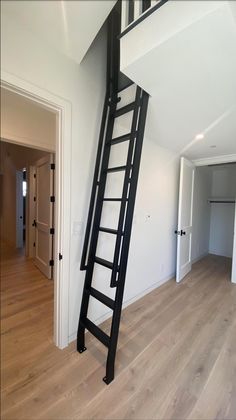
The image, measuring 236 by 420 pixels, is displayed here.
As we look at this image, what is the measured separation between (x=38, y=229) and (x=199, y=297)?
2855 millimetres

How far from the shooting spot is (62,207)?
153 cm

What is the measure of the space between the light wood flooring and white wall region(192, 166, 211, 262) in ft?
5.74

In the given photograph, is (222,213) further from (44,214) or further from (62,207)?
(62,207)

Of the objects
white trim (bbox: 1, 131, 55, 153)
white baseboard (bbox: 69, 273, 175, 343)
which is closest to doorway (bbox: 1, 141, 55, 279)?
white trim (bbox: 1, 131, 55, 153)

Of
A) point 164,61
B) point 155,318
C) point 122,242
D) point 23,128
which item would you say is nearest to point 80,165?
point 23,128

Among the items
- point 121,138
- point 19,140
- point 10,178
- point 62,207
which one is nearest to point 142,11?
point 121,138

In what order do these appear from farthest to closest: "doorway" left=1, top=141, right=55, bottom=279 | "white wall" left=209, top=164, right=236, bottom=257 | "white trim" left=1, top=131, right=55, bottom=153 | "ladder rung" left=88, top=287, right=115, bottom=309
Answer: "white wall" left=209, top=164, right=236, bottom=257 → "doorway" left=1, top=141, right=55, bottom=279 → "ladder rung" left=88, top=287, right=115, bottom=309 → "white trim" left=1, top=131, right=55, bottom=153

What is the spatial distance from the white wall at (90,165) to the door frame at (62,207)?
0.16 ft

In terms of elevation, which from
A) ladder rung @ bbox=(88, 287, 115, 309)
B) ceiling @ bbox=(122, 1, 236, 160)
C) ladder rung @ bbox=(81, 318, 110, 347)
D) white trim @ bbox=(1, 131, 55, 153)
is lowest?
ladder rung @ bbox=(81, 318, 110, 347)

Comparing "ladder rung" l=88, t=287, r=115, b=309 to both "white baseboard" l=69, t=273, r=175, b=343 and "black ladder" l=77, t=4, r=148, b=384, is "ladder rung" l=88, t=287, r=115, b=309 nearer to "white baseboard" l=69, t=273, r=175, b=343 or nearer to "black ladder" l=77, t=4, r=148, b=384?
"black ladder" l=77, t=4, r=148, b=384

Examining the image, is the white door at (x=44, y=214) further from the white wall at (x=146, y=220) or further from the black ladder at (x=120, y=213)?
the black ladder at (x=120, y=213)

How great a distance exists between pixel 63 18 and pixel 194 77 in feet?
2.84

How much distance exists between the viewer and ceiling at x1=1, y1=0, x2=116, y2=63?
83 centimetres

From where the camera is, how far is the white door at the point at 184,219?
2.98m
